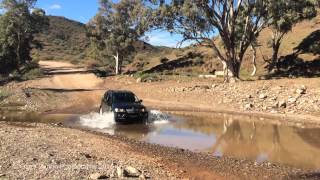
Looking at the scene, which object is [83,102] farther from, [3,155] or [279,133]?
[3,155]

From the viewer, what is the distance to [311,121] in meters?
28.3

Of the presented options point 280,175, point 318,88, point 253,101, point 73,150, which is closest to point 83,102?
Answer: point 253,101

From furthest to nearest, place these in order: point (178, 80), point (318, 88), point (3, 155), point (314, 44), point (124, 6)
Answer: point (124, 6)
point (314, 44)
point (178, 80)
point (318, 88)
point (3, 155)

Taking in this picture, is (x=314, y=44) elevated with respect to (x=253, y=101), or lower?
elevated

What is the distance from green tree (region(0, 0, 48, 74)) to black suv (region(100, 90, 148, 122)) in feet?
123

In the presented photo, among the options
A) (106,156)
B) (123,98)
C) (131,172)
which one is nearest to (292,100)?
(123,98)

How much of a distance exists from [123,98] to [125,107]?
1627mm

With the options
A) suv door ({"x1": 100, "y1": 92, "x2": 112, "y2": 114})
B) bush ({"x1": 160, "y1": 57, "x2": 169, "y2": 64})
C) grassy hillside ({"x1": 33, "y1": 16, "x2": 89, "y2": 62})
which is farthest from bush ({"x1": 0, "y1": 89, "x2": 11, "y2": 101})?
grassy hillside ({"x1": 33, "y1": 16, "x2": 89, "y2": 62})

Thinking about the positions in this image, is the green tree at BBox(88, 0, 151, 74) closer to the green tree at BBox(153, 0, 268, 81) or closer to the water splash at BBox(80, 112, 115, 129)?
the green tree at BBox(153, 0, 268, 81)

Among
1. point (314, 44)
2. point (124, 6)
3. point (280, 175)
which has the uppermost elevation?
point (124, 6)

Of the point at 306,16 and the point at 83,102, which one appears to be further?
the point at 306,16

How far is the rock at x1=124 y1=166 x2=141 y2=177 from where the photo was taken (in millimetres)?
12772

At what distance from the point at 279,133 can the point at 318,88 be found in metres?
11.7

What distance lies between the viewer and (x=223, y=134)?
24141 millimetres
